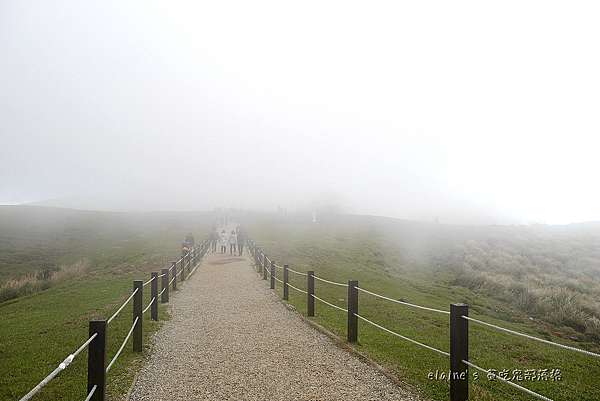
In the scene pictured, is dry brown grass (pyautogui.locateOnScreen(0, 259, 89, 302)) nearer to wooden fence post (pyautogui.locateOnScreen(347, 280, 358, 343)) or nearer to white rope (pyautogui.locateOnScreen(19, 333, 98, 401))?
wooden fence post (pyautogui.locateOnScreen(347, 280, 358, 343))

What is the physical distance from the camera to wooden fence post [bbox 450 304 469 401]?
18.8 feet

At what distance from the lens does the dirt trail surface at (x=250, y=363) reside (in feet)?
21.6

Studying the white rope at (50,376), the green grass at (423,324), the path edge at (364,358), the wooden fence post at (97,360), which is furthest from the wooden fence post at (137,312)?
the green grass at (423,324)

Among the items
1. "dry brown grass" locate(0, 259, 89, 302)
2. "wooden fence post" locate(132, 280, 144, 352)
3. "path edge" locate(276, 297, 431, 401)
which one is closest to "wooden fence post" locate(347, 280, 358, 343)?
"path edge" locate(276, 297, 431, 401)

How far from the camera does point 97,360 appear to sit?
210 inches

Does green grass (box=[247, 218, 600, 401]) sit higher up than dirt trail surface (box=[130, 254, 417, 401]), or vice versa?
dirt trail surface (box=[130, 254, 417, 401])

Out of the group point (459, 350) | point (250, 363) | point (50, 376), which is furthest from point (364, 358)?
point (50, 376)

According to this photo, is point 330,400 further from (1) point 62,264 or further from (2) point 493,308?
(1) point 62,264

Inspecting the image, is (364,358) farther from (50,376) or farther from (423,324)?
(423,324)

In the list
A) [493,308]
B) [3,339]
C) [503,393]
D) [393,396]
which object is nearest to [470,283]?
[493,308]

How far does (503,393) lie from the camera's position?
7.39 metres

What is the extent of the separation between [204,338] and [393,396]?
5377 millimetres

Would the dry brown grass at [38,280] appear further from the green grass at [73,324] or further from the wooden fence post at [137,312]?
the wooden fence post at [137,312]

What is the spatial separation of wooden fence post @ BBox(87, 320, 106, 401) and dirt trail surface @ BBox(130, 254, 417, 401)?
1.12 meters
